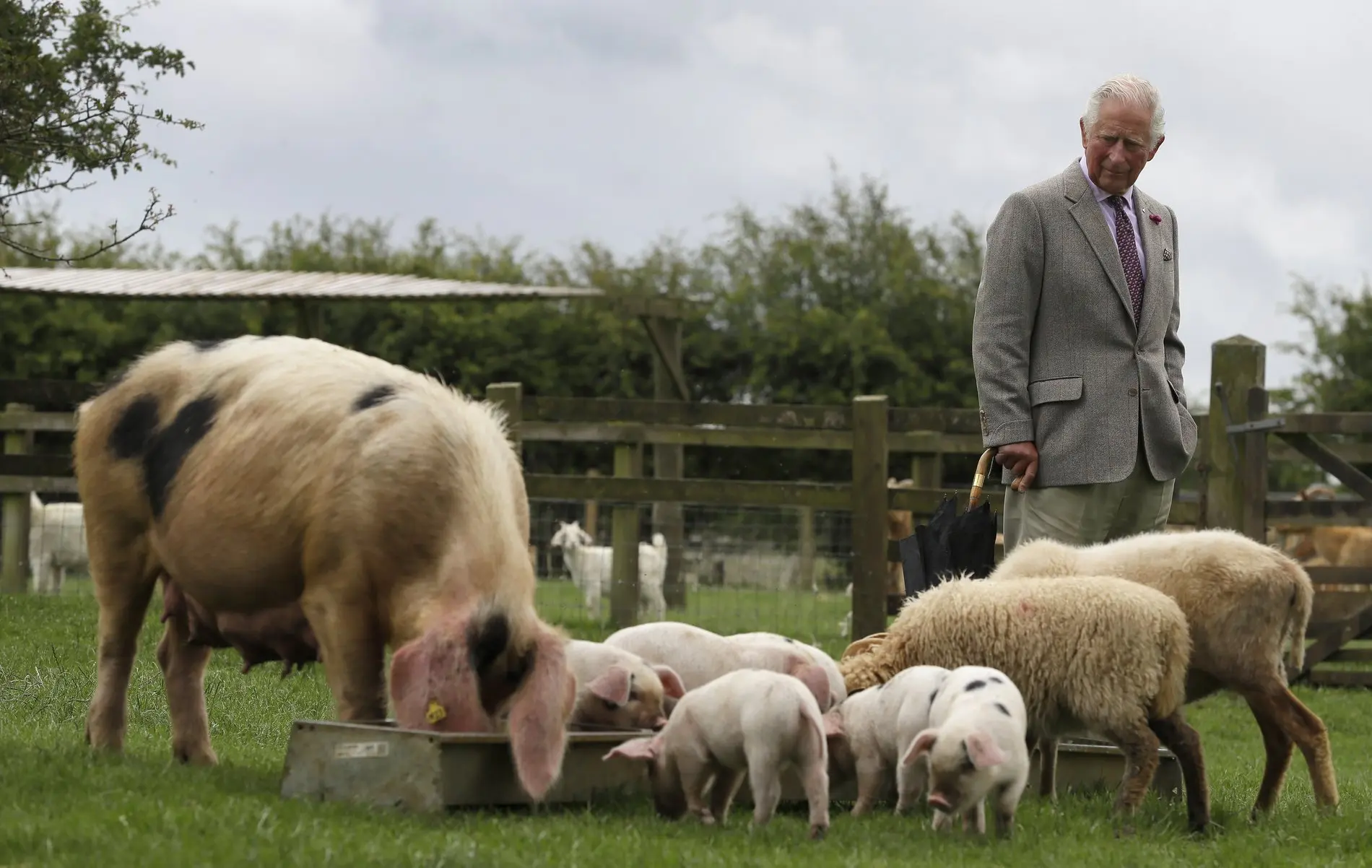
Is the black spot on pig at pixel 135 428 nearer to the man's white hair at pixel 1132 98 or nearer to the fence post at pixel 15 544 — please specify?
the man's white hair at pixel 1132 98

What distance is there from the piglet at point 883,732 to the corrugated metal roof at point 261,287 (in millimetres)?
6881

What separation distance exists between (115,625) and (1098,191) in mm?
3799

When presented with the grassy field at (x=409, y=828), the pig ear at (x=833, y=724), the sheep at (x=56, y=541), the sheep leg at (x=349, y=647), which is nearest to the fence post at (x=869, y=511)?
the grassy field at (x=409, y=828)

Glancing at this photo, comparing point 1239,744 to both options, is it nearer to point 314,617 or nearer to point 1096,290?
point 1096,290

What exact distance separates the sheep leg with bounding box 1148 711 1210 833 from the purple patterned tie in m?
1.55

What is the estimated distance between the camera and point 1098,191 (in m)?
6.45

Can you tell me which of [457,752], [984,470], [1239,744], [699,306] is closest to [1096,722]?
[984,470]

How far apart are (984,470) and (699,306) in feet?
60.0

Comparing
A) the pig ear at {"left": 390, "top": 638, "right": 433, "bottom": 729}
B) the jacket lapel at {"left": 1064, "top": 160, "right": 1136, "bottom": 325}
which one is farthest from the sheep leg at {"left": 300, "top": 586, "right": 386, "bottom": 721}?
the jacket lapel at {"left": 1064, "top": 160, "right": 1136, "bottom": 325}

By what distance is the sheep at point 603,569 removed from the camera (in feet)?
46.4

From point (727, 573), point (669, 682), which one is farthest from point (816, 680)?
point (727, 573)

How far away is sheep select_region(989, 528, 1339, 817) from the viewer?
5930 millimetres

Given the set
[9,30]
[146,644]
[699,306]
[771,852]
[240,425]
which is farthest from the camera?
[699,306]

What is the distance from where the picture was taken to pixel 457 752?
15.6 ft
